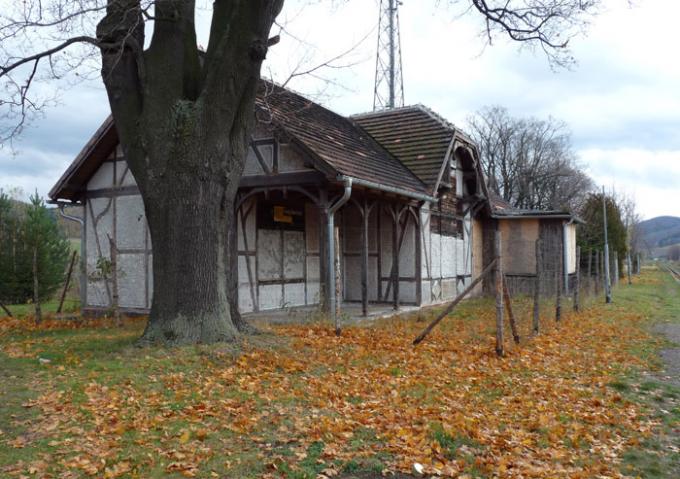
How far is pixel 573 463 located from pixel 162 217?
6044 millimetres

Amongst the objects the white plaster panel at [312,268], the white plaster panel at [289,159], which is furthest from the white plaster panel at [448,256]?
the white plaster panel at [289,159]

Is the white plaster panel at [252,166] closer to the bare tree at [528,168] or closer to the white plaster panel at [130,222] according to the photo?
the white plaster panel at [130,222]

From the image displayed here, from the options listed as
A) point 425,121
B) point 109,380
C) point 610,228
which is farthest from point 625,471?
point 610,228

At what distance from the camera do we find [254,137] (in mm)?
12844

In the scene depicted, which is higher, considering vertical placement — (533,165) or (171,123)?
(533,165)

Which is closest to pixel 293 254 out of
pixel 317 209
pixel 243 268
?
pixel 317 209

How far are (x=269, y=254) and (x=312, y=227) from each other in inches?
80.0

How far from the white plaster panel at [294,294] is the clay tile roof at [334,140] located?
11.4ft

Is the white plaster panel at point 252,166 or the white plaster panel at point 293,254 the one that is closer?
the white plaster panel at point 252,166

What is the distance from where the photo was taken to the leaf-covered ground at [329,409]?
431 centimetres

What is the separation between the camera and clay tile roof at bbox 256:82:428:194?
39.7 feet

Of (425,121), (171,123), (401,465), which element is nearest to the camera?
(401,465)

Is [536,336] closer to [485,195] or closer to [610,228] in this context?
[485,195]

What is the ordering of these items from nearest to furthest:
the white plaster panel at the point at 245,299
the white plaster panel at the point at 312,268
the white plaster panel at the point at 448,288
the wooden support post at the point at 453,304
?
1. the wooden support post at the point at 453,304
2. the white plaster panel at the point at 245,299
3. the white plaster panel at the point at 312,268
4. the white plaster panel at the point at 448,288
